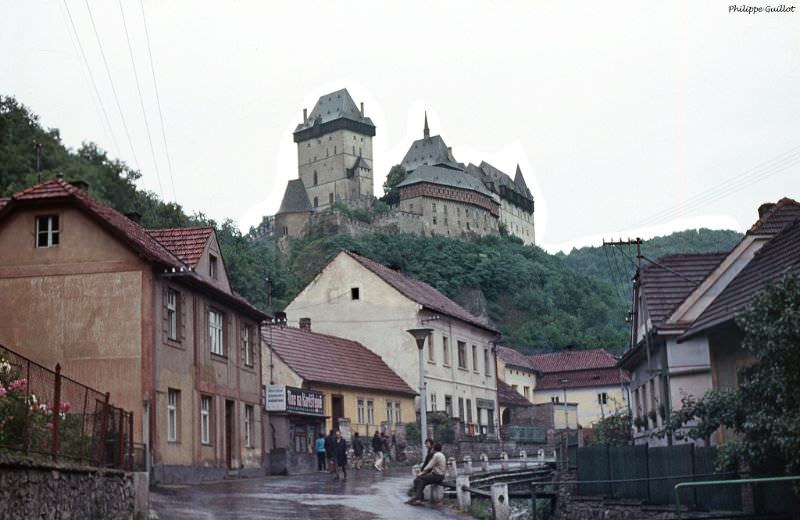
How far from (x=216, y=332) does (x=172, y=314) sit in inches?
157

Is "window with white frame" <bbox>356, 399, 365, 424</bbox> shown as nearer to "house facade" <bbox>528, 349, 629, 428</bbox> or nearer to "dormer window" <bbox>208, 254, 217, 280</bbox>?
"dormer window" <bbox>208, 254, 217, 280</bbox>

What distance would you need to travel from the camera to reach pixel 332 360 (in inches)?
1977

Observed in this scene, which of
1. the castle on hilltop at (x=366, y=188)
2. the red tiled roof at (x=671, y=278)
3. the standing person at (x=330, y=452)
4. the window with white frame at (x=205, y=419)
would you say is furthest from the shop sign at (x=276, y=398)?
the castle on hilltop at (x=366, y=188)

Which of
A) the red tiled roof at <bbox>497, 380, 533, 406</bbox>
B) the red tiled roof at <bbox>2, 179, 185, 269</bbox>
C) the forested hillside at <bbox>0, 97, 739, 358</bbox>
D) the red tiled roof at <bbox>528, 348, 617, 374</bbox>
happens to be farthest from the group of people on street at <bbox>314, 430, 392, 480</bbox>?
the forested hillside at <bbox>0, 97, 739, 358</bbox>

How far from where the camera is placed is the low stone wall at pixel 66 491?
42.7 feet

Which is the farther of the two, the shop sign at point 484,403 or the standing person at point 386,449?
the shop sign at point 484,403

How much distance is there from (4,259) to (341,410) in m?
20.9

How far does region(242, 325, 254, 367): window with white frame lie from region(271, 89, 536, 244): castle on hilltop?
11564 centimetres

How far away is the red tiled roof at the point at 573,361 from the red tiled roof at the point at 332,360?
1729 inches

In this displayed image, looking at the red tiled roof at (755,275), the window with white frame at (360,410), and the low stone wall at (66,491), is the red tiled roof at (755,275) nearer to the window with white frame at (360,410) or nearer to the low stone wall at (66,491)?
the low stone wall at (66,491)

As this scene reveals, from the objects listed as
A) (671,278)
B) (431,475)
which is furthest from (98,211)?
(671,278)

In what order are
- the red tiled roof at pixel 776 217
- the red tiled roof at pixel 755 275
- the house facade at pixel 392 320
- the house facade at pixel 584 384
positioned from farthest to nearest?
the house facade at pixel 584 384 < the house facade at pixel 392 320 < the red tiled roof at pixel 776 217 < the red tiled roof at pixel 755 275

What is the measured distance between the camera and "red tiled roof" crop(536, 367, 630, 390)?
95.1 metres

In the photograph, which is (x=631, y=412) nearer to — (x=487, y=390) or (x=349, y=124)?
(x=487, y=390)
